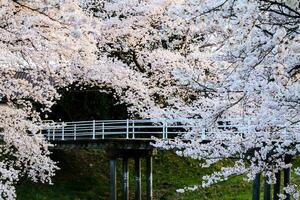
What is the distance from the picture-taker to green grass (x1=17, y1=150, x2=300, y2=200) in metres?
18.4

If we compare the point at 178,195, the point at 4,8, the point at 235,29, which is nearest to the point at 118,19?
the point at 178,195

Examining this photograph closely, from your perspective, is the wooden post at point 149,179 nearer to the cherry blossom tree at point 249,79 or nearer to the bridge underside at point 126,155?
the bridge underside at point 126,155

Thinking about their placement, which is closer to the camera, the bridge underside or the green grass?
the bridge underside

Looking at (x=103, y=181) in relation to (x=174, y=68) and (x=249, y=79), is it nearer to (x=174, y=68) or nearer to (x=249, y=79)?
(x=174, y=68)

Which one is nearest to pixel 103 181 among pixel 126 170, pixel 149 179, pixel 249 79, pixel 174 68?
pixel 126 170

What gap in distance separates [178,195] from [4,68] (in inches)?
365

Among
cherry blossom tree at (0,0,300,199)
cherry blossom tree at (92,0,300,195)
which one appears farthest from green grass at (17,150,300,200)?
cherry blossom tree at (92,0,300,195)

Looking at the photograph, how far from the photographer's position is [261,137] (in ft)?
24.9

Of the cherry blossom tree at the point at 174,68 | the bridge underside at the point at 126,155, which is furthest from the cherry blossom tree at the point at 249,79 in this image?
the bridge underside at the point at 126,155

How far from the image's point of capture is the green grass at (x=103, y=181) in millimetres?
18438

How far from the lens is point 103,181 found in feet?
66.5

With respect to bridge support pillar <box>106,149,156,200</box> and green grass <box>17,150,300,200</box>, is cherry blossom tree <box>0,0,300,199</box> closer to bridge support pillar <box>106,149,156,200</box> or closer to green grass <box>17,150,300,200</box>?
bridge support pillar <box>106,149,156,200</box>

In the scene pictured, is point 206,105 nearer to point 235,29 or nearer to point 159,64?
point 159,64

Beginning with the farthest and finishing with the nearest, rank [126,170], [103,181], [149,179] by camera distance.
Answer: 1. [103,181]
2. [126,170]
3. [149,179]
